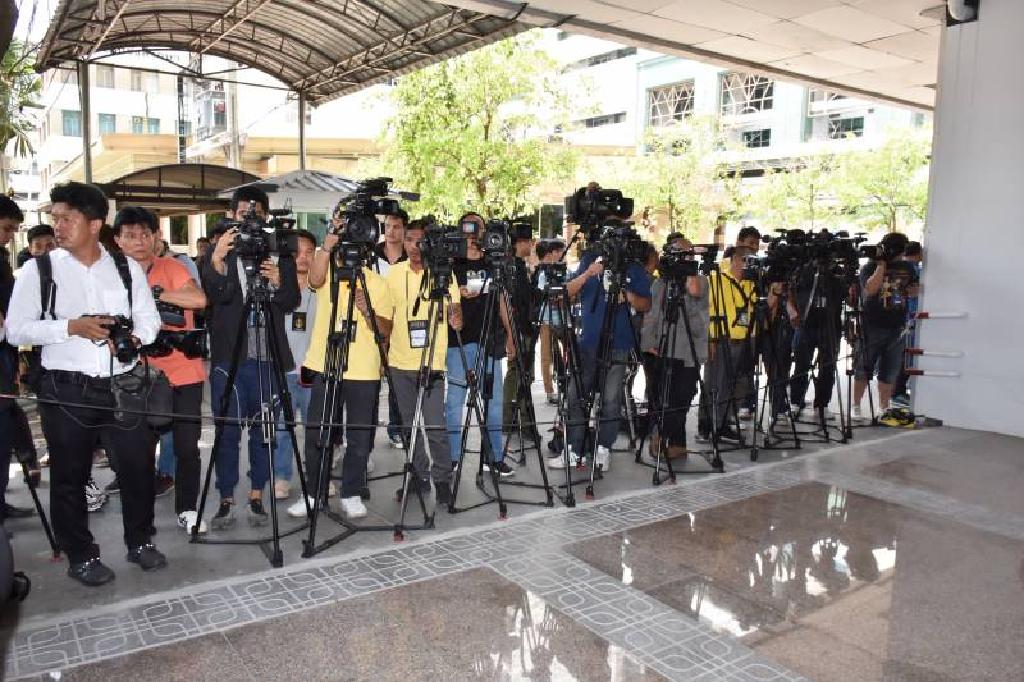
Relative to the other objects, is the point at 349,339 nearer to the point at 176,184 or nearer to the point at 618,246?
the point at 618,246

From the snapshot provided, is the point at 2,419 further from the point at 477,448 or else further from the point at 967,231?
the point at 967,231

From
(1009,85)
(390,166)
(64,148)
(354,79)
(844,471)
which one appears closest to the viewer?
(844,471)

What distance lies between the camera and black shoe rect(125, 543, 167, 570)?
389 centimetres

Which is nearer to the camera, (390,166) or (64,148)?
(390,166)

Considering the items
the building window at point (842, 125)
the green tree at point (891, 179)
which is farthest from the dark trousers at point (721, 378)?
the building window at point (842, 125)

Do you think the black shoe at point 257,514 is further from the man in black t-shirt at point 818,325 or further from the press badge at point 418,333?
the man in black t-shirt at point 818,325

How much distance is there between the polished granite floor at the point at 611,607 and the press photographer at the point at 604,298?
2.69 feet

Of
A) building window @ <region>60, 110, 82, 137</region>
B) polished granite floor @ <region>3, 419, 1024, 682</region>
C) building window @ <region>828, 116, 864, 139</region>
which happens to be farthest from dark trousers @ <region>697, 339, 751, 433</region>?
building window @ <region>60, 110, 82, 137</region>

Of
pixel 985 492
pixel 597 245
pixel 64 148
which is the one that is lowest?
pixel 985 492

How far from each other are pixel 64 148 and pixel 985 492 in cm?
4723

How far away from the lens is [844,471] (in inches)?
237

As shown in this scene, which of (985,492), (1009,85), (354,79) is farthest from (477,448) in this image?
(354,79)

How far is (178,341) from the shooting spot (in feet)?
12.6

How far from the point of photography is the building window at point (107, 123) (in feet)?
142
